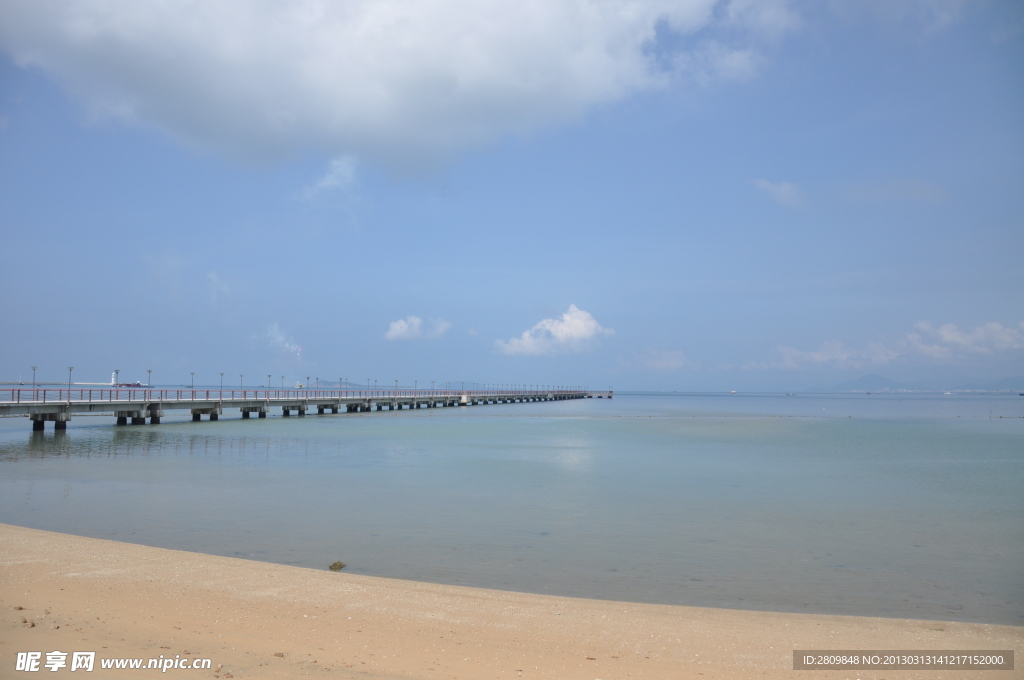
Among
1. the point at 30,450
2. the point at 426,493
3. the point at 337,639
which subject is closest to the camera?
the point at 337,639

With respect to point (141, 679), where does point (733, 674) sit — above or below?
below

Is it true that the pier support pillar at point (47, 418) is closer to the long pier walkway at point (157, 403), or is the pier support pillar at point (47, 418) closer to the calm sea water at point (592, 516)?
the long pier walkway at point (157, 403)

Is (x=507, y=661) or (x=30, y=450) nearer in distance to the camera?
(x=507, y=661)

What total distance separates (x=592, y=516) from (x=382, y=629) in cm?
919

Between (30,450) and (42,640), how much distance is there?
29282mm

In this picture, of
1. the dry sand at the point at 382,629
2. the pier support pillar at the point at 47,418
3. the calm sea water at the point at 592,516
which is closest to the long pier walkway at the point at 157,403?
the pier support pillar at the point at 47,418

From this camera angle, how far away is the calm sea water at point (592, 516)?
32.4 feet

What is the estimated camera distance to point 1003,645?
714 cm

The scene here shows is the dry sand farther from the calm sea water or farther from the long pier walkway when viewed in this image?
the long pier walkway

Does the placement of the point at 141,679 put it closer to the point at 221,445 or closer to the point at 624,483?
the point at 624,483

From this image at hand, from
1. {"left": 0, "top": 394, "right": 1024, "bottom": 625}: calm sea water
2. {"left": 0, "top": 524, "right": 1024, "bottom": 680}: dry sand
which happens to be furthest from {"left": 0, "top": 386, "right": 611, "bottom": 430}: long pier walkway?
{"left": 0, "top": 524, "right": 1024, "bottom": 680}: dry sand

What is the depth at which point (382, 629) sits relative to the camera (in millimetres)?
6656

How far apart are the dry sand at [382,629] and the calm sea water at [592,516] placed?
1207 millimetres

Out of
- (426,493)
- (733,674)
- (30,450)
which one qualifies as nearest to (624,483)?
(426,493)
